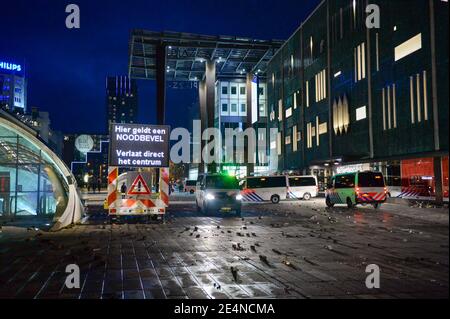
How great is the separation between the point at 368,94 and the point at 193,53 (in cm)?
3287

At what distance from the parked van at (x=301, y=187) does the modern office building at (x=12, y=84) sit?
11937 cm

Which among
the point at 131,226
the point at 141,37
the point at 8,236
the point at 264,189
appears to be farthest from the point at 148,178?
the point at 141,37

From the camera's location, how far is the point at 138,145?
18203mm

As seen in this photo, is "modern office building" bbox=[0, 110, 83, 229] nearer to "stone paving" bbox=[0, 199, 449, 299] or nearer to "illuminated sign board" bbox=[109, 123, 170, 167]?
"illuminated sign board" bbox=[109, 123, 170, 167]

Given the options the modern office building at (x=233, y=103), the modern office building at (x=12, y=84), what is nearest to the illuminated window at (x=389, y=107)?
the modern office building at (x=233, y=103)

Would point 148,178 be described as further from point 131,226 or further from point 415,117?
point 415,117

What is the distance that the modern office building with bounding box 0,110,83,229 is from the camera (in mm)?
18188

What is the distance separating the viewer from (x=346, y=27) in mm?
43531

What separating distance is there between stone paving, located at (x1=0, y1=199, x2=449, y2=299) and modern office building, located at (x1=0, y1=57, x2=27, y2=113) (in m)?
135

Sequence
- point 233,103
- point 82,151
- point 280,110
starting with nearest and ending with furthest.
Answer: point 82,151 < point 280,110 < point 233,103

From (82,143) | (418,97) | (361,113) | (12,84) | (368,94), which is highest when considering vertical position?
(12,84)

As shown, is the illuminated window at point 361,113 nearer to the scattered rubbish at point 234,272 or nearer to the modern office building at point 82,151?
the modern office building at point 82,151

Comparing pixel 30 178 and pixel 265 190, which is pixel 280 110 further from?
pixel 30 178

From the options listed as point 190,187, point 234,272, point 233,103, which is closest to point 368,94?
point 190,187
